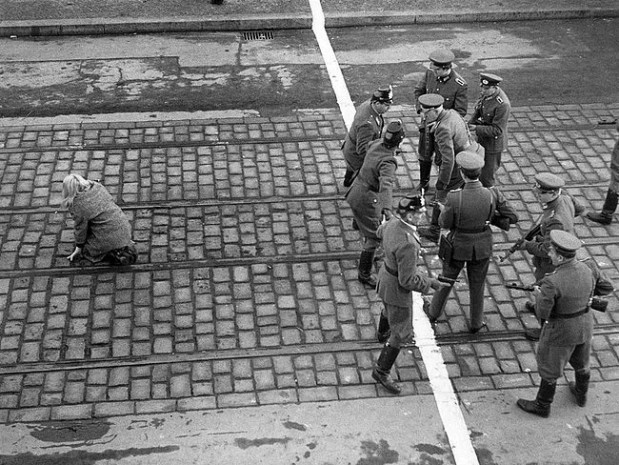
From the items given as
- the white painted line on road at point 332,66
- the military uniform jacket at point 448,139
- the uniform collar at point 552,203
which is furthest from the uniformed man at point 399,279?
the white painted line on road at point 332,66

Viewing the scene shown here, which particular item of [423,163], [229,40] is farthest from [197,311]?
[229,40]

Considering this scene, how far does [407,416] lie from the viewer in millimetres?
7250

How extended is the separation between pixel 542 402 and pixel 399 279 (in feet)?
5.85

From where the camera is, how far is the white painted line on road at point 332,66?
39.6 ft

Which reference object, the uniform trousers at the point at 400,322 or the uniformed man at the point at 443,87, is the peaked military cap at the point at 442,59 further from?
the uniform trousers at the point at 400,322

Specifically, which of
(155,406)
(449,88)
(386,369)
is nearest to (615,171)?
(449,88)

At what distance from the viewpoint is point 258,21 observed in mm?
14656

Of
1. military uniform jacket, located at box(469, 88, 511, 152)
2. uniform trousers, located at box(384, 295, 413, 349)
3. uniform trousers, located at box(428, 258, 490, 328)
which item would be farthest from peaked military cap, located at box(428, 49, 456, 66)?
Result: uniform trousers, located at box(384, 295, 413, 349)

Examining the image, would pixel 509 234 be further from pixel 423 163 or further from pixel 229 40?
pixel 229 40

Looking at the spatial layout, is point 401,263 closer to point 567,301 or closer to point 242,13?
point 567,301

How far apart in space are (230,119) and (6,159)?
3.22 m

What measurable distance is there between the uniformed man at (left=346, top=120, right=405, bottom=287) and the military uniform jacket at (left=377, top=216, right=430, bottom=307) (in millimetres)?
1263

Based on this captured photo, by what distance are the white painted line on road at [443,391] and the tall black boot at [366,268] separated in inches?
20.5

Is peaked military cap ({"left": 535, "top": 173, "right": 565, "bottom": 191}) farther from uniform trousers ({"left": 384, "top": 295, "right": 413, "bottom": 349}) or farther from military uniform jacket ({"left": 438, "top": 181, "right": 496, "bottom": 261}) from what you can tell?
uniform trousers ({"left": 384, "top": 295, "right": 413, "bottom": 349})
